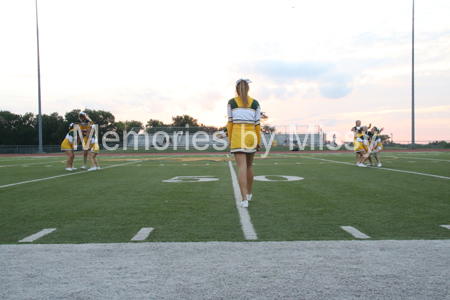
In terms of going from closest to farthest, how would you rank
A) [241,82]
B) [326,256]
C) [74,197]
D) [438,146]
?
[326,256], [241,82], [74,197], [438,146]

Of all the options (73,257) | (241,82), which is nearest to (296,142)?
(241,82)

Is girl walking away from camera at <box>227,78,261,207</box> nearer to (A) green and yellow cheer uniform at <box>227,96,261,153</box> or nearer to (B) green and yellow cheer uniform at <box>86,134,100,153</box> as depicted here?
(A) green and yellow cheer uniform at <box>227,96,261,153</box>

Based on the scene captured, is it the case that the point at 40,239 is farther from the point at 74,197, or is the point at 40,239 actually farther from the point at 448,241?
the point at 448,241

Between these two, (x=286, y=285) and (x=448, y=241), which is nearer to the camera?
(x=286, y=285)

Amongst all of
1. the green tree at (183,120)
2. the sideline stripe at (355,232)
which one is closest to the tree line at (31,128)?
the green tree at (183,120)

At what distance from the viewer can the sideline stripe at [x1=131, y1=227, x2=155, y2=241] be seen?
335 cm

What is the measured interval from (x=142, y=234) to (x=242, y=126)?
2523 mm

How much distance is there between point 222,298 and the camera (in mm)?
2064

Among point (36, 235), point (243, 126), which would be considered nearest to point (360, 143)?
point (243, 126)

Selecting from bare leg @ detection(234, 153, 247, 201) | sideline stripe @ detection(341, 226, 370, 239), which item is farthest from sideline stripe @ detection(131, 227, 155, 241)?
sideline stripe @ detection(341, 226, 370, 239)

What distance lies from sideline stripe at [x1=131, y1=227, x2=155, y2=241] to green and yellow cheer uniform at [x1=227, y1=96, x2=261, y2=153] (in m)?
2.08

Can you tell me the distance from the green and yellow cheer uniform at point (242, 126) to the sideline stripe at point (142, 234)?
6.82 ft

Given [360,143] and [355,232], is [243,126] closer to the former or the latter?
[355,232]

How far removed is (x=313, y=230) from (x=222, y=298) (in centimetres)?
181
